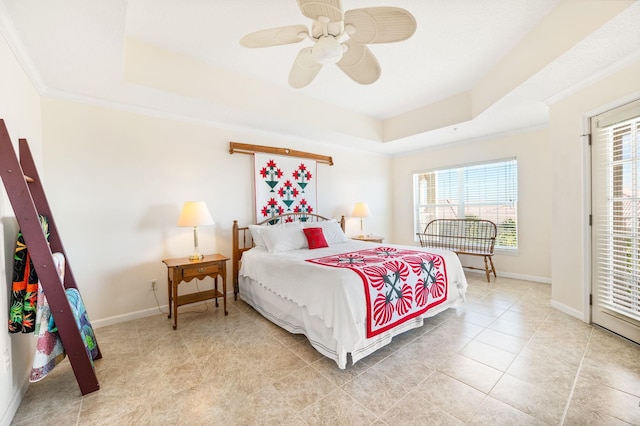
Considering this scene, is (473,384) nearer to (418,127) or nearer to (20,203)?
(20,203)

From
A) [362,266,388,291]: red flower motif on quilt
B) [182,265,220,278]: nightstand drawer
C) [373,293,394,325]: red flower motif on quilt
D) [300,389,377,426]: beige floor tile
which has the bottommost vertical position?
[300,389,377,426]: beige floor tile

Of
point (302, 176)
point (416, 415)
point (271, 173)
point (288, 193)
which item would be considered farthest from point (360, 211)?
point (416, 415)

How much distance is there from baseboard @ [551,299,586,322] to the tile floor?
78 millimetres

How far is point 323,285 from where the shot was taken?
2.11 metres

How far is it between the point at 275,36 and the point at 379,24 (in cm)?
67

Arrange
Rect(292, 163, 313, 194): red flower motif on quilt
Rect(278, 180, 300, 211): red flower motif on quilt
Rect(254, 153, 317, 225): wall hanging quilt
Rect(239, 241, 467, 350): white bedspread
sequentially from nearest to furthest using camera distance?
1. Rect(239, 241, 467, 350): white bedspread
2. Rect(254, 153, 317, 225): wall hanging quilt
3. Rect(278, 180, 300, 211): red flower motif on quilt
4. Rect(292, 163, 313, 194): red flower motif on quilt

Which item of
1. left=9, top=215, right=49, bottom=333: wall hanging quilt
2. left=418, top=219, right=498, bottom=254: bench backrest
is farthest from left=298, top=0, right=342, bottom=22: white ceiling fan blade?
left=418, top=219, right=498, bottom=254: bench backrest

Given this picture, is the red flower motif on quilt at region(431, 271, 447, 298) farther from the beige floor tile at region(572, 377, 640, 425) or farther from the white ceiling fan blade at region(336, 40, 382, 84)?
the white ceiling fan blade at region(336, 40, 382, 84)

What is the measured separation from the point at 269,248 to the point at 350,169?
99.4 inches

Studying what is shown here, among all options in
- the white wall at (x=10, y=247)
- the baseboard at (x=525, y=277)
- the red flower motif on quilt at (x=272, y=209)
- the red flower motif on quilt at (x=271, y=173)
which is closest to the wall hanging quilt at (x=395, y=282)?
the red flower motif on quilt at (x=272, y=209)

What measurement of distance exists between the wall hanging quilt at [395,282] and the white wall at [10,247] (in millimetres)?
2102

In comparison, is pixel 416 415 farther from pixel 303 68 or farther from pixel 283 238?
pixel 303 68

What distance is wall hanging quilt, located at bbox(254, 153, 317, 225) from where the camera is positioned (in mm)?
3855

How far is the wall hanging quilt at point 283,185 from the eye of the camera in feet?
12.6
